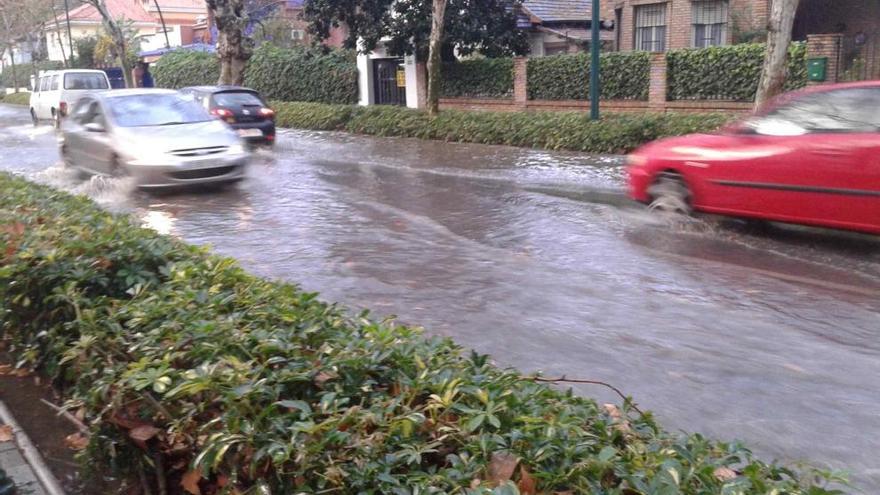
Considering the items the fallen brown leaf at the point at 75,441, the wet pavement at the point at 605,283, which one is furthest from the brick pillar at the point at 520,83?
the fallen brown leaf at the point at 75,441

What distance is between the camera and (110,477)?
3.99 metres

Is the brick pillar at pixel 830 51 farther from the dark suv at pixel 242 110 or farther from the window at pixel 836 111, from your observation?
the dark suv at pixel 242 110

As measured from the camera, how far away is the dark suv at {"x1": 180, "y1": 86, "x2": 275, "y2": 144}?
19.7m

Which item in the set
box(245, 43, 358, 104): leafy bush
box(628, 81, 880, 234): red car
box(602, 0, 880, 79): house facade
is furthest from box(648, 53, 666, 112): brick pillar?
box(245, 43, 358, 104): leafy bush

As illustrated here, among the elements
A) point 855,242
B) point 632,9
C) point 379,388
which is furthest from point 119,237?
point 632,9

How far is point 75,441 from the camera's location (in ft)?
14.5

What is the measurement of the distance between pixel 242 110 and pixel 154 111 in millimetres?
5896

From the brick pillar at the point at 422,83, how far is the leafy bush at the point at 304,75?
2893mm

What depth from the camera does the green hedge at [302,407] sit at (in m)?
2.77

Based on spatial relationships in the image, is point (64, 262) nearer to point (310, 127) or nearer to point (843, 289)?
point (843, 289)

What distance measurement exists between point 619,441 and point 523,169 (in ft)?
42.3

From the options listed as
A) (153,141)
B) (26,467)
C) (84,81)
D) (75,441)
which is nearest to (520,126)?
(153,141)

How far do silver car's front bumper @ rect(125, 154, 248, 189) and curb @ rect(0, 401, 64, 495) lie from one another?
28.4ft

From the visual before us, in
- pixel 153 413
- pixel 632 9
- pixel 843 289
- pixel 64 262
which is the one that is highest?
pixel 632 9
